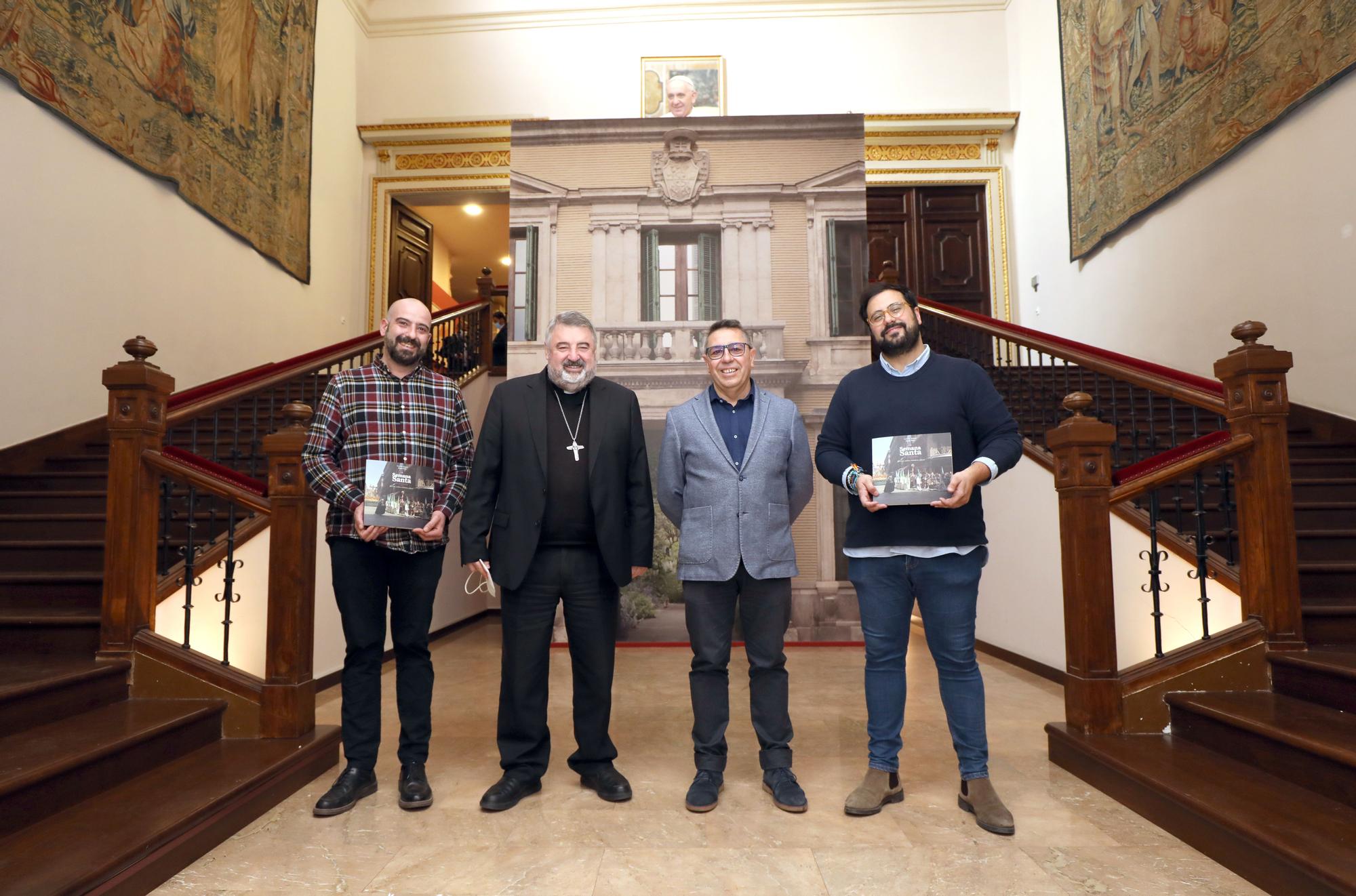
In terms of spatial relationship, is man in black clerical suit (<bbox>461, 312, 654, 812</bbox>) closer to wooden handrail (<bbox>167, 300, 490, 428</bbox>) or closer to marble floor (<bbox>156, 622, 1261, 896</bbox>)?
marble floor (<bbox>156, 622, 1261, 896</bbox>)

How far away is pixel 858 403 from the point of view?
253 centimetres

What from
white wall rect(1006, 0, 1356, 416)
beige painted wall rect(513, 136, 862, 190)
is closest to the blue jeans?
beige painted wall rect(513, 136, 862, 190)

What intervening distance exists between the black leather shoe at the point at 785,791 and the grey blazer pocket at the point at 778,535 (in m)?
0.70

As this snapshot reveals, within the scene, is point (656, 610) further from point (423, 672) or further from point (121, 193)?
point (121, 193)

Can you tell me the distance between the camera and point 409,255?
9961 mm

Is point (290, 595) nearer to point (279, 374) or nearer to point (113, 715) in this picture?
point (113, 715)

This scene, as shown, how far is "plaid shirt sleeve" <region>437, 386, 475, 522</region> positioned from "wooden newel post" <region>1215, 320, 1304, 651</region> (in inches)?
113

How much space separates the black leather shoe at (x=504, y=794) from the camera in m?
2.48

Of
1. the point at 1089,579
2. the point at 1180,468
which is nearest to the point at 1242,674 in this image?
the point at 1089,579

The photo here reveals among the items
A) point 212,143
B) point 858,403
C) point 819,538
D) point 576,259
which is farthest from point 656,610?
point 212,143

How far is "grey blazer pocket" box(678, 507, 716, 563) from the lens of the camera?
2.54 meters

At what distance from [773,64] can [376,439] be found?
803 cm

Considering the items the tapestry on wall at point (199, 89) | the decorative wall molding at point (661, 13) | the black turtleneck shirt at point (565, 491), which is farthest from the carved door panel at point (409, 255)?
the black turtleneck shirt at point (565, 491)

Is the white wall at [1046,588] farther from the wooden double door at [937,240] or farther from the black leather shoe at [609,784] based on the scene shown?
the wooden double door at [937,240]
